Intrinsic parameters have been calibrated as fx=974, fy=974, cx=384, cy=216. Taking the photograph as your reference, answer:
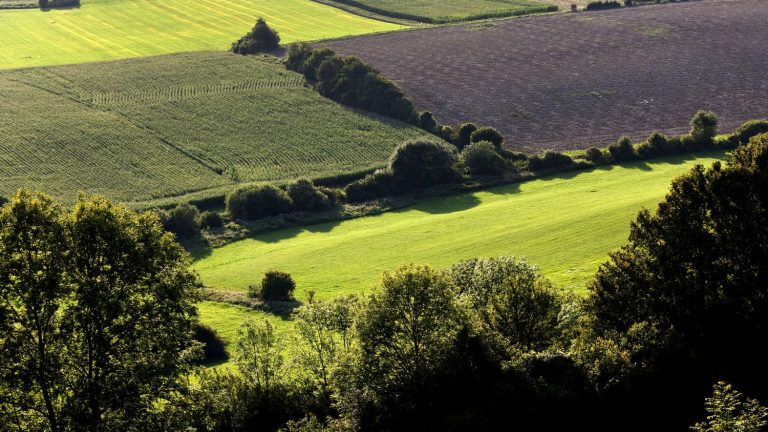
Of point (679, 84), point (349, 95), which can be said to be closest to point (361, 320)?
point (349, 95)

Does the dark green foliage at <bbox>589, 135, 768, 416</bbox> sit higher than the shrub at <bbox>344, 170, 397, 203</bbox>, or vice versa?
the dark green foliage at <bbox>589, 135, 768, 416</bbox>

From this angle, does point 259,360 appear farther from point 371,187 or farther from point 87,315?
point 371,187

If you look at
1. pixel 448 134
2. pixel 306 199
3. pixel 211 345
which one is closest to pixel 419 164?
pixel 306 199

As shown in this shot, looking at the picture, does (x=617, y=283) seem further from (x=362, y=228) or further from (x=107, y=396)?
(x=362, y=228)

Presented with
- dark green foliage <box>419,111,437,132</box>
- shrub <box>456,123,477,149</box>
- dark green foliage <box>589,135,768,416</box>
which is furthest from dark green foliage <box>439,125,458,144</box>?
dark green foliage <box>589,135,768,416</box>

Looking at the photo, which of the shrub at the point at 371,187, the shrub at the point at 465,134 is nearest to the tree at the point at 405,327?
the shrub at the point at 371,187

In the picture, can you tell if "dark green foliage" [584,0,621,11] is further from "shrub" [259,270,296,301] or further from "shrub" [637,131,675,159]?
"shrub" [259,270,296,301]

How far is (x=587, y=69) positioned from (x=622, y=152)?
1533 inches

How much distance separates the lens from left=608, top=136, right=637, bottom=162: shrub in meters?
126

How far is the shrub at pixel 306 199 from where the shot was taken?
373ft

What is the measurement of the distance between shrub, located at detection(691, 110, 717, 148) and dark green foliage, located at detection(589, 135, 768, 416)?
7100 cm

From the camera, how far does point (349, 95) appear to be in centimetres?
14950

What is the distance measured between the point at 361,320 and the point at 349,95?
98.8 meters

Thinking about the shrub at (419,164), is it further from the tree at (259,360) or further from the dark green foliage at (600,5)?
the dark green foliage at (600,5)
